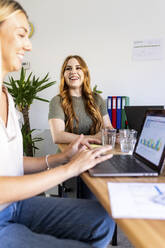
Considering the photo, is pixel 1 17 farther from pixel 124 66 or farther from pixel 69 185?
pixel 124 66

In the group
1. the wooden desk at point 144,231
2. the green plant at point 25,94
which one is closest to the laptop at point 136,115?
the wooden desk at point 144,231

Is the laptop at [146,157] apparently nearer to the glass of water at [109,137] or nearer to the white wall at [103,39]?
the glass of water at [109,137]

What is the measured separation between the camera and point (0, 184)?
0.66 metres

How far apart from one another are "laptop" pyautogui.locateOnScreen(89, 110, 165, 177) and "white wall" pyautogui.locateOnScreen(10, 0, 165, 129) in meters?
1.76

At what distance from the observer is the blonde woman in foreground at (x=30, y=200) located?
0.69 m

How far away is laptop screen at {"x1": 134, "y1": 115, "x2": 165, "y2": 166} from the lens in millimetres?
818

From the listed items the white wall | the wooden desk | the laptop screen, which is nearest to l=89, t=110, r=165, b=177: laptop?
the laptop screen

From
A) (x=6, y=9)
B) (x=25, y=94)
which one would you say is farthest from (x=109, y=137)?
(x=25, y=94)

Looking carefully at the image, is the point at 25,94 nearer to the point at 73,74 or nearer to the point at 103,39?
the point at 73,74

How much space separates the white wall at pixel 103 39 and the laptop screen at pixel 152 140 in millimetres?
1754

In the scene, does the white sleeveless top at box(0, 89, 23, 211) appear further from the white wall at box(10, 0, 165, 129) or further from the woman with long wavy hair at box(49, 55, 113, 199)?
the white wall at box(10, 0, 165, 129)

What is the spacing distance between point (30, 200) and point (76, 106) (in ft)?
3.57

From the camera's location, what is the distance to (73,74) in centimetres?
194

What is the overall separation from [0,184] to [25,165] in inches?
16.8
